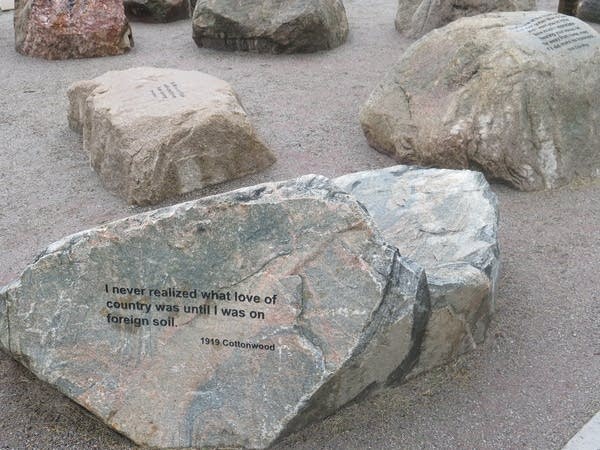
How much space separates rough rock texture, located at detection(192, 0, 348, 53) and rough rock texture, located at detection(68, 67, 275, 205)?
199 cm

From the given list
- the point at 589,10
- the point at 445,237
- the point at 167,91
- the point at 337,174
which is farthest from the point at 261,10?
the point at 445,237

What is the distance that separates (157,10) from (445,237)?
17.4 feet

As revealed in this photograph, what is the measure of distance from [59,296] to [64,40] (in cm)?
440

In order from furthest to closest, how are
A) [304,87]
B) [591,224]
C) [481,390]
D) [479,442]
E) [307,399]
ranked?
[304,87] → [591,224] → [481,390] → [479,442] → [307,399]

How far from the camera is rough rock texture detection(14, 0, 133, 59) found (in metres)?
5.80

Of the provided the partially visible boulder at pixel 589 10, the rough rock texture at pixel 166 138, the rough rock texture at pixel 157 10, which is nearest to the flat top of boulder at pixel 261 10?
the rough rock texture at pixel 157 10

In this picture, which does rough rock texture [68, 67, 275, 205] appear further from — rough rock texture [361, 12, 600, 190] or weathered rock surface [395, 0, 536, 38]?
weathered rock surface [395, 0, 536, 38]

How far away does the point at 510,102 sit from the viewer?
3.45m

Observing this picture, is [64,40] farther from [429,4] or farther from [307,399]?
[307,399]

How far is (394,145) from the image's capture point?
12.8ft

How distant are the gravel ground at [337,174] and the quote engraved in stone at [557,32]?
29.0 inches

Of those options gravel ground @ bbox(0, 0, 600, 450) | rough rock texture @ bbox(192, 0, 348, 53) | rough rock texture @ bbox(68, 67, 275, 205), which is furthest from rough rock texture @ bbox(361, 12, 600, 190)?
rough rock texture @ bbox(192, 0, 348, 53)

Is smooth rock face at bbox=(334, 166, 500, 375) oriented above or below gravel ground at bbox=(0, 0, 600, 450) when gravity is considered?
above

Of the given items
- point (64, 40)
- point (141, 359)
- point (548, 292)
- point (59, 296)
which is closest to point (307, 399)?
point (141, 359)
